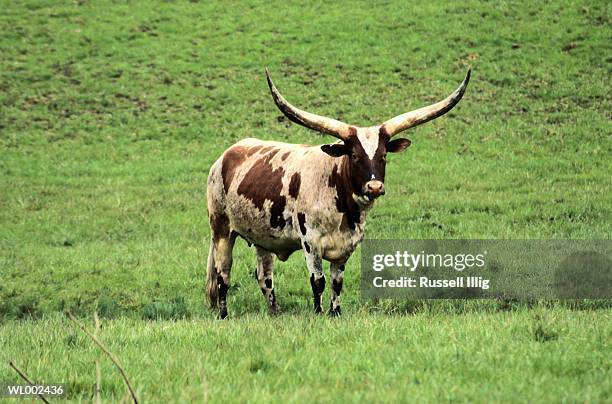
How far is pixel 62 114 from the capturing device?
1170 inches

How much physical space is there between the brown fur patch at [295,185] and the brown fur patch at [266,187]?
5.8 inches

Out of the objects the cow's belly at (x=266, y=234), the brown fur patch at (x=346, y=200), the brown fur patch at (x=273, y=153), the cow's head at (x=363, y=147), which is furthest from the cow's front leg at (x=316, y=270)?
the brown fur patch at (x=273, y=153)

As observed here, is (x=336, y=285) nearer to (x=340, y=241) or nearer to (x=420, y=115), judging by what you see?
(x=340, y=241)

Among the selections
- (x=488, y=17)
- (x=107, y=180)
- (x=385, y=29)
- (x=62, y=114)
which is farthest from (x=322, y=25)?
(x=107, y=180)

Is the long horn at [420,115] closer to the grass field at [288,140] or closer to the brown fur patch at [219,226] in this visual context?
the grass field at [288,140]

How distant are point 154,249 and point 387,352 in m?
9.75

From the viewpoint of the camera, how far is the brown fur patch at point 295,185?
944cm

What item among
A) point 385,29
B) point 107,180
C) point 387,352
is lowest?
point 107,180

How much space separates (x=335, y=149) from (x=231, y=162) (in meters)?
2.52

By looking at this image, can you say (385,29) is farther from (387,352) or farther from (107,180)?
(387,352)

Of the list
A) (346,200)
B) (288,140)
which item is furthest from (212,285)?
(288,140)

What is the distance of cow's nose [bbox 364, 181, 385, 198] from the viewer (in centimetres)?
823

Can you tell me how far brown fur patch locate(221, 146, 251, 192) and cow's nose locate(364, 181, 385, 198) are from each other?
290cm

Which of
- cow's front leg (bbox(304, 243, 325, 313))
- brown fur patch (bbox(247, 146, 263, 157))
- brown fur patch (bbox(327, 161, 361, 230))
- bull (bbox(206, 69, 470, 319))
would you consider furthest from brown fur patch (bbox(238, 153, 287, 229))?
brown fur patch (bbox(327, 161, 361, 230))
